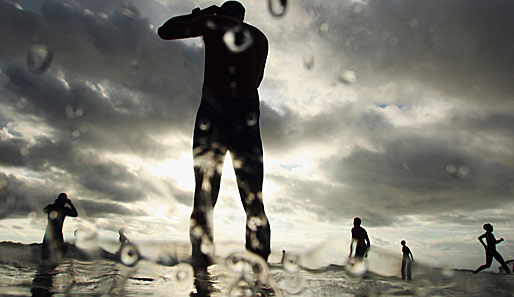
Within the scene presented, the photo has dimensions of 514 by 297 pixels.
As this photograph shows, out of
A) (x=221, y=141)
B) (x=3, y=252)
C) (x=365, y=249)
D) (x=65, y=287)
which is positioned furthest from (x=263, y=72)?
(x=365, y=249)

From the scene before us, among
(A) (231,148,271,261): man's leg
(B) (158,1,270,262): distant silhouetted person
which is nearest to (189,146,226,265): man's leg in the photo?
(B) (158,1,270,262): distant silhouetted person

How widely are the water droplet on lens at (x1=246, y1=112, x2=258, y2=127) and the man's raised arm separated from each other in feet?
2.75

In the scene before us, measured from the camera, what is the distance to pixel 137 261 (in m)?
3.40

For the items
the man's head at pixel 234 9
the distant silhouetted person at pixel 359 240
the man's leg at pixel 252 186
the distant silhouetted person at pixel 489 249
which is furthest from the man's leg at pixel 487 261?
the man's head at pixel 234 9

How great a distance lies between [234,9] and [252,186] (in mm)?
1686

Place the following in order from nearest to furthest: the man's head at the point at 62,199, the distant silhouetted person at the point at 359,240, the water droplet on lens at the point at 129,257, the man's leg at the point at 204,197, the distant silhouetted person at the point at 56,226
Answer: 1. the man's leg at the point at 204,197
2. the water droplet on lens at the point at 129,257
3. the distant silhouetted person at the point at 56,226
4. the man's head at the point at 62,199
5. the distant silhouetted person at the point at 359,240

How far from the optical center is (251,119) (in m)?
3.18

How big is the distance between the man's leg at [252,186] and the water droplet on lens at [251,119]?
0.20 metres

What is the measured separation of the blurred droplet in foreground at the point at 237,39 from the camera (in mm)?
3105

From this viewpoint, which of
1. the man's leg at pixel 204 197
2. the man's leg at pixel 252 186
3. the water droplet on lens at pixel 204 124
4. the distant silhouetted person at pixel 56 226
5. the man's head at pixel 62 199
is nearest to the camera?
the man's leg at pixel 204 197

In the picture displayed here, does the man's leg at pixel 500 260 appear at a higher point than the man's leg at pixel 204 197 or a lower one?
lower

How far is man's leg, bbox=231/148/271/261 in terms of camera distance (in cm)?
299

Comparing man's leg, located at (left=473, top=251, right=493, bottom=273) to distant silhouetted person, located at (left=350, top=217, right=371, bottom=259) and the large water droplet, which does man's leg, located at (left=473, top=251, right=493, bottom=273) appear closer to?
distant silhouetted person, located at (left=350, top=217, right=371, bottom=259)

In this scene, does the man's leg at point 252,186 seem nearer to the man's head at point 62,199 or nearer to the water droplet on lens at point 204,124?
the water droplet on lens at point 204,124
